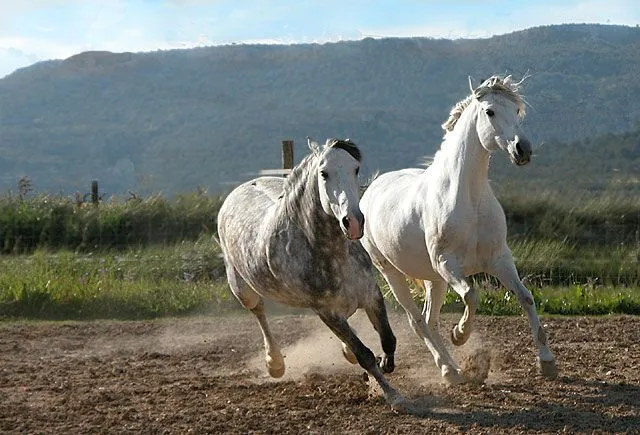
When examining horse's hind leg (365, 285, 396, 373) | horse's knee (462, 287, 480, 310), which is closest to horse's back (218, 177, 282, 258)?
horse's hind leg (365, 285, 396, 373)

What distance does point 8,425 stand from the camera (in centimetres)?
673

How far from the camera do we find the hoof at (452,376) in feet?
24.1

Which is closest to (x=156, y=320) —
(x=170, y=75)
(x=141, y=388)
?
(x=141, y=388)

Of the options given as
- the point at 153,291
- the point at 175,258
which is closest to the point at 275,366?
the point at 153,291

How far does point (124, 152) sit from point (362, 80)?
17.1 metres

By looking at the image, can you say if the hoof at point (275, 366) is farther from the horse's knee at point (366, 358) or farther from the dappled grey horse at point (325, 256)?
the horse's knee at point (366, 358)

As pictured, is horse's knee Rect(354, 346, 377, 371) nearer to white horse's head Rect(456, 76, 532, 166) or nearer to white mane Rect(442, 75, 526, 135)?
white horse's head Rect(456, 76, 532, 166)

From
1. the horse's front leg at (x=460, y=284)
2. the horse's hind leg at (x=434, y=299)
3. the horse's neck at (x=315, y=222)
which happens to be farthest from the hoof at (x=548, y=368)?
the horse's neck at (x=315, y=222)

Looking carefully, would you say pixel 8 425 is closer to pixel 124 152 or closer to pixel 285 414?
pixel 285 414

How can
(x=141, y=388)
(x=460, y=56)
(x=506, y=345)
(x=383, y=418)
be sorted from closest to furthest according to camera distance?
(x=383, y=418), (x=141, y=388), (x=506, y=345), (x=460, y=56)

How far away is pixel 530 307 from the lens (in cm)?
704

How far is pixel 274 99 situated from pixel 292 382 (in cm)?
5797

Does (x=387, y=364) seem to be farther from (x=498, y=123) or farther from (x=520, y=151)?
(x=498, y=123)

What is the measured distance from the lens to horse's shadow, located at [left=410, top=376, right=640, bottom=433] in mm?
5938
